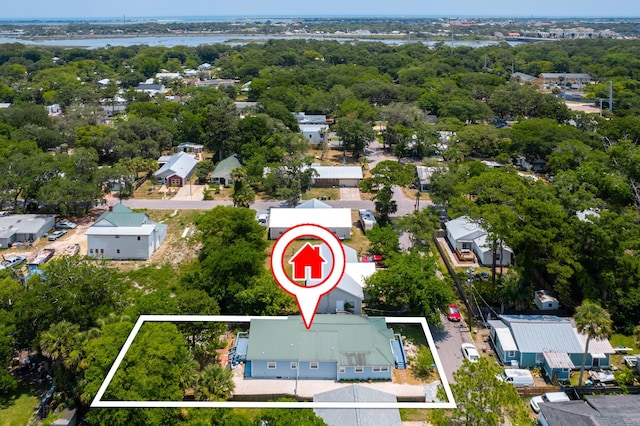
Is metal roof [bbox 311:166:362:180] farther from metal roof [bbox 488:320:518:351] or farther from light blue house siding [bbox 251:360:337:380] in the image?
light blue house siding [bbox 251:360:337:380]

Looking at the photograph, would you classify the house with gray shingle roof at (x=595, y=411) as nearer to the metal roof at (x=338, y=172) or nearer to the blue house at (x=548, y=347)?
the blue house at (x=548, y=347)

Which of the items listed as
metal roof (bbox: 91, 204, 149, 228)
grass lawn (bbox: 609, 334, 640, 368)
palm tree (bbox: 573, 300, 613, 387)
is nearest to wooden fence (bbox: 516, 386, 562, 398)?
palm tree (bbox: 573, 300, 613, 387)

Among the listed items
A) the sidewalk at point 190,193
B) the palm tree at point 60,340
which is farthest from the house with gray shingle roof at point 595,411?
the sidewalk at point 190,193

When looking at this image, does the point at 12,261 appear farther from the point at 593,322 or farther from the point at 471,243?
the point at 593,322

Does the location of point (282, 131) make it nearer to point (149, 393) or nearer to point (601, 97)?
point (149, 393)

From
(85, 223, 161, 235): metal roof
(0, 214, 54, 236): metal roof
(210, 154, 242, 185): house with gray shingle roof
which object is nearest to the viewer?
(85, 223, 161, 235): metal roof

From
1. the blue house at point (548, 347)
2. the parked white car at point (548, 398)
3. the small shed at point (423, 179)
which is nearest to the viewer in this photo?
the parked white car at point (548, 398)
